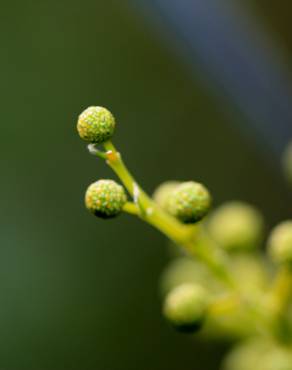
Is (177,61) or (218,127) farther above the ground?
(177,61)

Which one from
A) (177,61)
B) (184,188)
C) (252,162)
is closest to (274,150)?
(184,188)

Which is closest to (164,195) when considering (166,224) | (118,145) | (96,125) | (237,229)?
(166,224)

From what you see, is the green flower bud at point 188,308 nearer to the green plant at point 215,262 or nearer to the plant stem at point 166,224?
the green plant at point 215,262

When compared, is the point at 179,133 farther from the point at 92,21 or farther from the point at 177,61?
the point at 92,21

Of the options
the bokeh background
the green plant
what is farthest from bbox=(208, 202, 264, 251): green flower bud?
the bokeh background

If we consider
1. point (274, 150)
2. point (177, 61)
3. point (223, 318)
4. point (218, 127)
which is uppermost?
point (177, 61)

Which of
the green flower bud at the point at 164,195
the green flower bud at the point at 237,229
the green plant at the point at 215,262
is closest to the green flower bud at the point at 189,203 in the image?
the green plant at the point at 215,262
